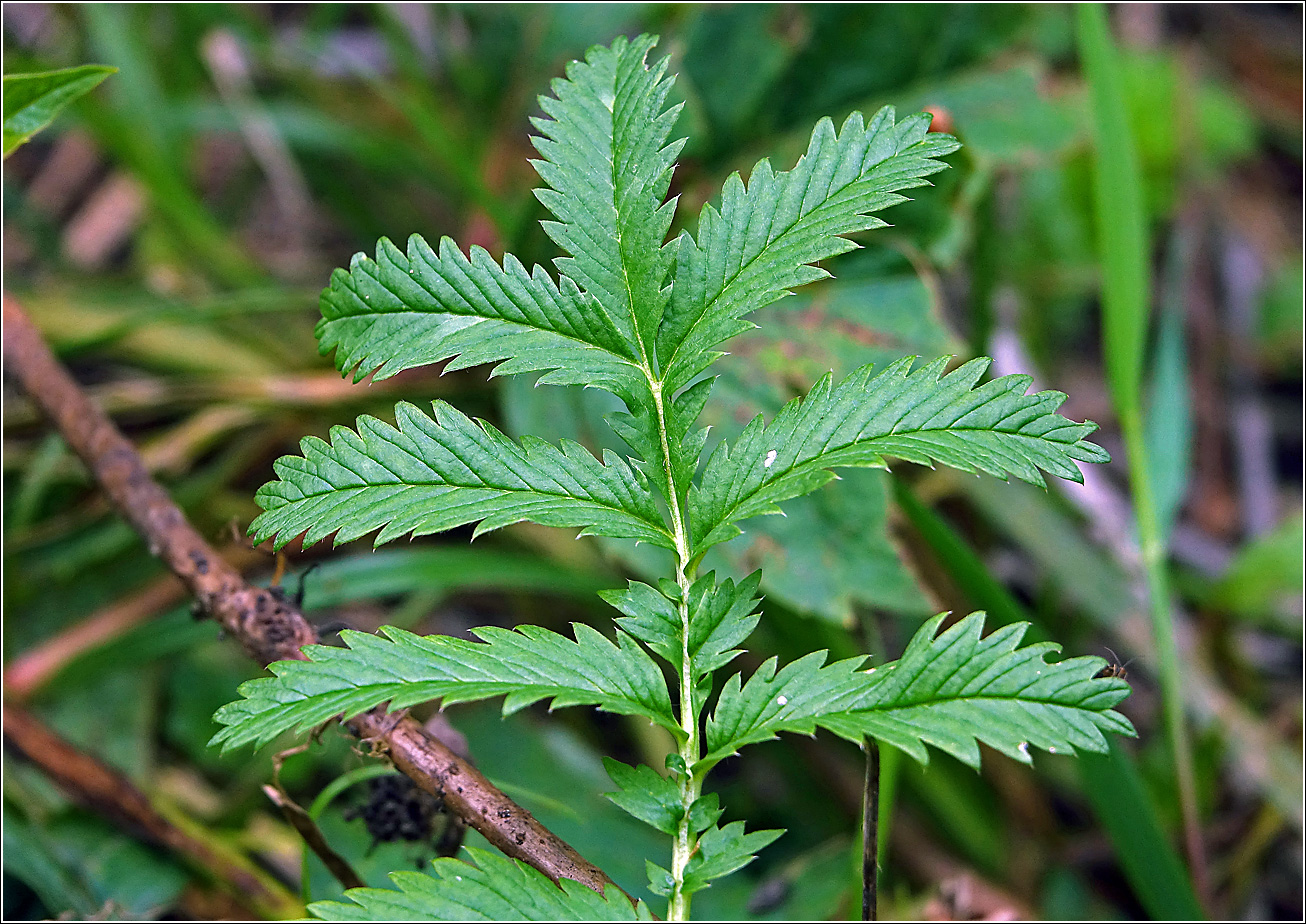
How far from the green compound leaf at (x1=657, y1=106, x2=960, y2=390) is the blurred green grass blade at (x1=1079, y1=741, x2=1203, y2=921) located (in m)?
0.98

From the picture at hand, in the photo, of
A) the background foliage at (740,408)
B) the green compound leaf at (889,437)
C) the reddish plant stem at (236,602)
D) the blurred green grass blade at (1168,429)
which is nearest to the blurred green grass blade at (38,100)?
the reddish plant stem at (236,602)

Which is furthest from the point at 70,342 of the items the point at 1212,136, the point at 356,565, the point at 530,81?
the point at 1212,136

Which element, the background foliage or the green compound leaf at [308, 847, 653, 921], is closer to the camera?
the green compound leaf at [308, 847, 653, 921]

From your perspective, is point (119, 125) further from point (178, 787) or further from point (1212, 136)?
point (1212, 136)

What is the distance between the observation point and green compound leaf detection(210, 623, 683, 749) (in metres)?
0.83

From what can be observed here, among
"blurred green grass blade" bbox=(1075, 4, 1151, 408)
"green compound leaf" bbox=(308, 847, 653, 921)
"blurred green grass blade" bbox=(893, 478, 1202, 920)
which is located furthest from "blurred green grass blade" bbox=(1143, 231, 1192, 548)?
"green compound leaf" bbox=(308, 847, 653, 921)

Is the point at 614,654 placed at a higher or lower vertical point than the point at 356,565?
lower

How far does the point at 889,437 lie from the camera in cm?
95

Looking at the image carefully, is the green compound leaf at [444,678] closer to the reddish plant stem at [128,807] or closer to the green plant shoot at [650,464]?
the green plant shoot at [650,464]

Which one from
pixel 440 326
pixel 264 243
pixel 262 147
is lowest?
pixel 440 326

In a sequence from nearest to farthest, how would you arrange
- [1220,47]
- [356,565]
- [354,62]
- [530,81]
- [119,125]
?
[356,565]
[119,125]
[530,81]
[354,62]
[1220,47]

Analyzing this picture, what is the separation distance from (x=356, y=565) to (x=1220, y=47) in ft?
10.9

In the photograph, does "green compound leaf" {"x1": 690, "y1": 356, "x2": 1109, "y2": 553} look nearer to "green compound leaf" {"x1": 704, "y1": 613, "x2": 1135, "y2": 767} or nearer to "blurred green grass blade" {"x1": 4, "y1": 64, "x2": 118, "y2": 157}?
"green compound leaf" {"x1": 704, "y1": 613, "x2": 1135, "y2": 767}

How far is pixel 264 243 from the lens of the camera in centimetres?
295
